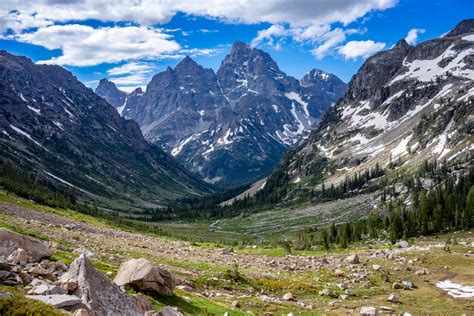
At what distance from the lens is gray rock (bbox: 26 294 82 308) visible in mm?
14755

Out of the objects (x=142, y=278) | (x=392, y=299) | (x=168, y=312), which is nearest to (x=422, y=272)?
(x=392, y=299)

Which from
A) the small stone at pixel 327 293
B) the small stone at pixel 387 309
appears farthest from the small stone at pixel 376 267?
the small stone at pixel 387 309

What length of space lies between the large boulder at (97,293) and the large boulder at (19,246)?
6.98 meters

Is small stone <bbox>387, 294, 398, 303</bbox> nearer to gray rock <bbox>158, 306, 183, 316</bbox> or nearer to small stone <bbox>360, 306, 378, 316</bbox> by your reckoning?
small stone <bbox>360, 306, 378, 316</bbox>

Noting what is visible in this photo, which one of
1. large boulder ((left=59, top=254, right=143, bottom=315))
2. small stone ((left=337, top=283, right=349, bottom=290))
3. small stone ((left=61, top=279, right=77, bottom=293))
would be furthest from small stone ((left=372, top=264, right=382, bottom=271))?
small stone ((left=61, top=279, right=77, bottom=293))

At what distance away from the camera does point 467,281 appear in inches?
1721

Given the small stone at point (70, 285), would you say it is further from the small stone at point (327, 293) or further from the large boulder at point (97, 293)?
the small stone at point (327, 293)

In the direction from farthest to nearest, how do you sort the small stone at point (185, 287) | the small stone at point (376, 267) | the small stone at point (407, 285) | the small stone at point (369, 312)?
the small stone at point (376, 267), the small stone at point (407, 285), the small stone at point (185, 287), the small stone at point (369, 312)

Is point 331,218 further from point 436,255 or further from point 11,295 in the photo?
point 11,295

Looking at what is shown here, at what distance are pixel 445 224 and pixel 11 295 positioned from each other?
360 ft

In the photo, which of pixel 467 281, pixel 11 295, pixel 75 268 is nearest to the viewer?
pixel 11 295

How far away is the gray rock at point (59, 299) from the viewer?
48.4 ft

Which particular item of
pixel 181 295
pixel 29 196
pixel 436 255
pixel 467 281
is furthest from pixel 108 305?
pixel 29 196

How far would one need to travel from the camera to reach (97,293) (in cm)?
1730
